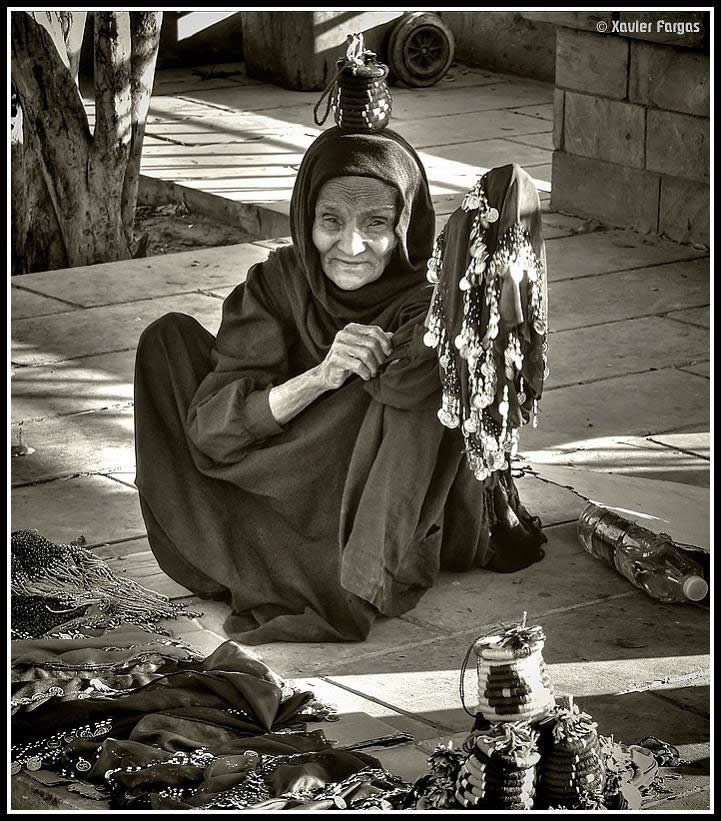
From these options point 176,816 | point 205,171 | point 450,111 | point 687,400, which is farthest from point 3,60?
point 450,111

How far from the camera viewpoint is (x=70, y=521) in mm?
5184

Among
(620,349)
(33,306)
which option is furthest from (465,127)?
(620,349)

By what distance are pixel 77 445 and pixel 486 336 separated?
8.39 feet

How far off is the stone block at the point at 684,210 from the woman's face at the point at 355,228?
4444mm

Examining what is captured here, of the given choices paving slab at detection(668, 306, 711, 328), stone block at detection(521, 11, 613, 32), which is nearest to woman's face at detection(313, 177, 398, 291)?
paving slab at detection(668, 306, 711, 328)

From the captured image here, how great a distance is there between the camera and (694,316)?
7527 mm

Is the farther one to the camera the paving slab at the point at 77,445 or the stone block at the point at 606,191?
the stone block at the point at 606,191

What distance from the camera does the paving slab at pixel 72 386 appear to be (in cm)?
633

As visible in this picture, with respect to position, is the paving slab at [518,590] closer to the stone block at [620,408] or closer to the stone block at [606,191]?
the stone block at [620,408]

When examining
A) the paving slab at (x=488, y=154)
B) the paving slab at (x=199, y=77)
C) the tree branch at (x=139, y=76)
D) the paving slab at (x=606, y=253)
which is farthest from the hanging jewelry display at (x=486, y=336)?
the paving slab at (x=199, y=77)

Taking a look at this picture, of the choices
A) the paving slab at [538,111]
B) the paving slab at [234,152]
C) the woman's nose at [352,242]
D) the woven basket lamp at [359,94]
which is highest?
the woven basket lamp at [359,94]

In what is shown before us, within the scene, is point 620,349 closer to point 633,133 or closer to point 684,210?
point 684,210

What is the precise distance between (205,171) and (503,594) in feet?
21.3

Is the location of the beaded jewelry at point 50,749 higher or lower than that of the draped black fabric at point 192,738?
lower
